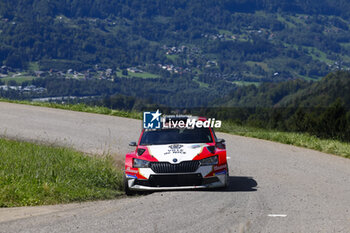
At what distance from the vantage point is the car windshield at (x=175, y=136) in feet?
41.2

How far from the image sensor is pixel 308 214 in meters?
9.16

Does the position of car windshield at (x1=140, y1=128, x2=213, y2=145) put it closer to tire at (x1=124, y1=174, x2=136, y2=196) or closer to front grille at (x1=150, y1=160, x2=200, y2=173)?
front grille at (x1=150, y1=160, x2=200, y2=173)

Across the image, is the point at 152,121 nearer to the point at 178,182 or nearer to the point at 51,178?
the point at 178,182

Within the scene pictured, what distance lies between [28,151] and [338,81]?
191 metres

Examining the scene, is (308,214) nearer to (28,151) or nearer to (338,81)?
(28,151)

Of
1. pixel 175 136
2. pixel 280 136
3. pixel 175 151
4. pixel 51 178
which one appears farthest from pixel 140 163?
pixel 280 136

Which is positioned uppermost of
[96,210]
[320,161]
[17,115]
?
[96,210]

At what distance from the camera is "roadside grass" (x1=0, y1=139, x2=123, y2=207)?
33.8ft

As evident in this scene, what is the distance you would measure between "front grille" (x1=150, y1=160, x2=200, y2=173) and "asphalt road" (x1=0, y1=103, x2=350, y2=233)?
565mm

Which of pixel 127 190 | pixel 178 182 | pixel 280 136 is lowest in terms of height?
pixel 280 136

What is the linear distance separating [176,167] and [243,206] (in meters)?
2.05

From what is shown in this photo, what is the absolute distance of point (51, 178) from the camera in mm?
11742

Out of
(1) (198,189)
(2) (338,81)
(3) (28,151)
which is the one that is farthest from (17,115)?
(2) (338,81)

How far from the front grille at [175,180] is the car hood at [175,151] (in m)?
0.33
